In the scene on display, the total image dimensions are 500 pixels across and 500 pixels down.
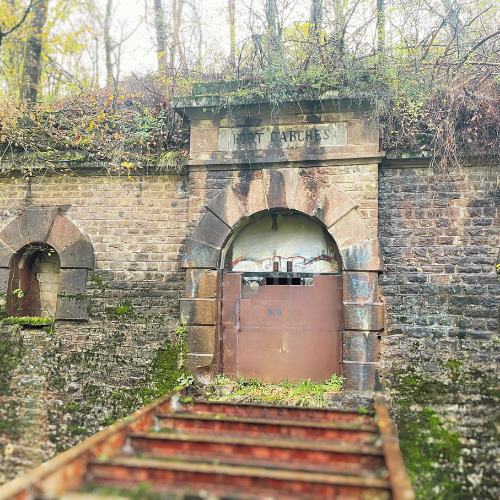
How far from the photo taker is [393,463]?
293cm

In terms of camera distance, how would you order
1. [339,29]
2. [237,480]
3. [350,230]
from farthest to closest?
[339,29] → [350,230] → [237,480]

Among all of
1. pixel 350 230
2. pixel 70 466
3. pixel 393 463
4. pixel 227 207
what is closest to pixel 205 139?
pixel 227 207

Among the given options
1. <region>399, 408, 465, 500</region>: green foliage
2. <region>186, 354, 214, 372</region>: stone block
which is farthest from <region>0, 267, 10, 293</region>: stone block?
<region>399, 408, 465, 500</region>: green foliage

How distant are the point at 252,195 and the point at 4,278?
390 cm

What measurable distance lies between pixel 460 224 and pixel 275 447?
3852 millimetres

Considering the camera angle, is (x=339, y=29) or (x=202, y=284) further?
(x=339, y=29)

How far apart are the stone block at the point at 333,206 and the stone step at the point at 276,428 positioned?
2631 mm

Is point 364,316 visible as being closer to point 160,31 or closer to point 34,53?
point 34,53

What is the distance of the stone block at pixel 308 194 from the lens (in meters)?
6.01

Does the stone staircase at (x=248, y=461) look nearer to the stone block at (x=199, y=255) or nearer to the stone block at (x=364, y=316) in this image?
the stone block at (x=364, y=316)

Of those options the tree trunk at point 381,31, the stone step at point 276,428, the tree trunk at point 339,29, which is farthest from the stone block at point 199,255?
the tree trunk at point 381,31

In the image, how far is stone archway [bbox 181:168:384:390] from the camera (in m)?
5.70

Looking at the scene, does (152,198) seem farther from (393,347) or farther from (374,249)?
(393,347)

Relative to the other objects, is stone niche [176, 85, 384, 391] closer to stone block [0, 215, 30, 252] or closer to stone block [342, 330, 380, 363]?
stone block [342, 330, 380, 363]
